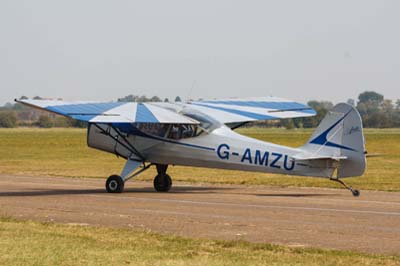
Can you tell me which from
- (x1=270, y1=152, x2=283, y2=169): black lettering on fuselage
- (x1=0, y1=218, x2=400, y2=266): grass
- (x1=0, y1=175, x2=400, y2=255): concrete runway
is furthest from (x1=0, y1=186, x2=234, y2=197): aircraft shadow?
(x1=0, y1=218, x2=400, y2=266): grass

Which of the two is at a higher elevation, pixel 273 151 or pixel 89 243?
pixel 273 151

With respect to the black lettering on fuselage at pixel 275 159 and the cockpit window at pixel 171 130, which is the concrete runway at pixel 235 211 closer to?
the black lettering on fuselage at pixel 275 159

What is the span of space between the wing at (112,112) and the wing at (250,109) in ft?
6.51

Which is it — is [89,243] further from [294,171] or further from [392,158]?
[392,158]

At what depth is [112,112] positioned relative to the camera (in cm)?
2348

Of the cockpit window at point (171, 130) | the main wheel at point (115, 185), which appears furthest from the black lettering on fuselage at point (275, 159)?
the main wheel at point (115, 185)

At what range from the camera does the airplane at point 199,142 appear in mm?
22500

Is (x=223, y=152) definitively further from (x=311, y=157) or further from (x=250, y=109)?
(x=250, y=109)

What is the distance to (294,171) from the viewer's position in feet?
75.0

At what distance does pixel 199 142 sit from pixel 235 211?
18.9 ft

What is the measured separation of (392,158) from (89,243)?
1532 inches

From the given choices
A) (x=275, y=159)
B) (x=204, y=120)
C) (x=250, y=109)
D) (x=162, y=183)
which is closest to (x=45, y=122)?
(x=250, y=109)

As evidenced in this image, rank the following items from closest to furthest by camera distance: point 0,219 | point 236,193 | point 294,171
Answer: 1. point 0,219
2. point 294,171
3. point 236,193

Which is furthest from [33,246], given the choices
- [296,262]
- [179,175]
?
[179,175]
